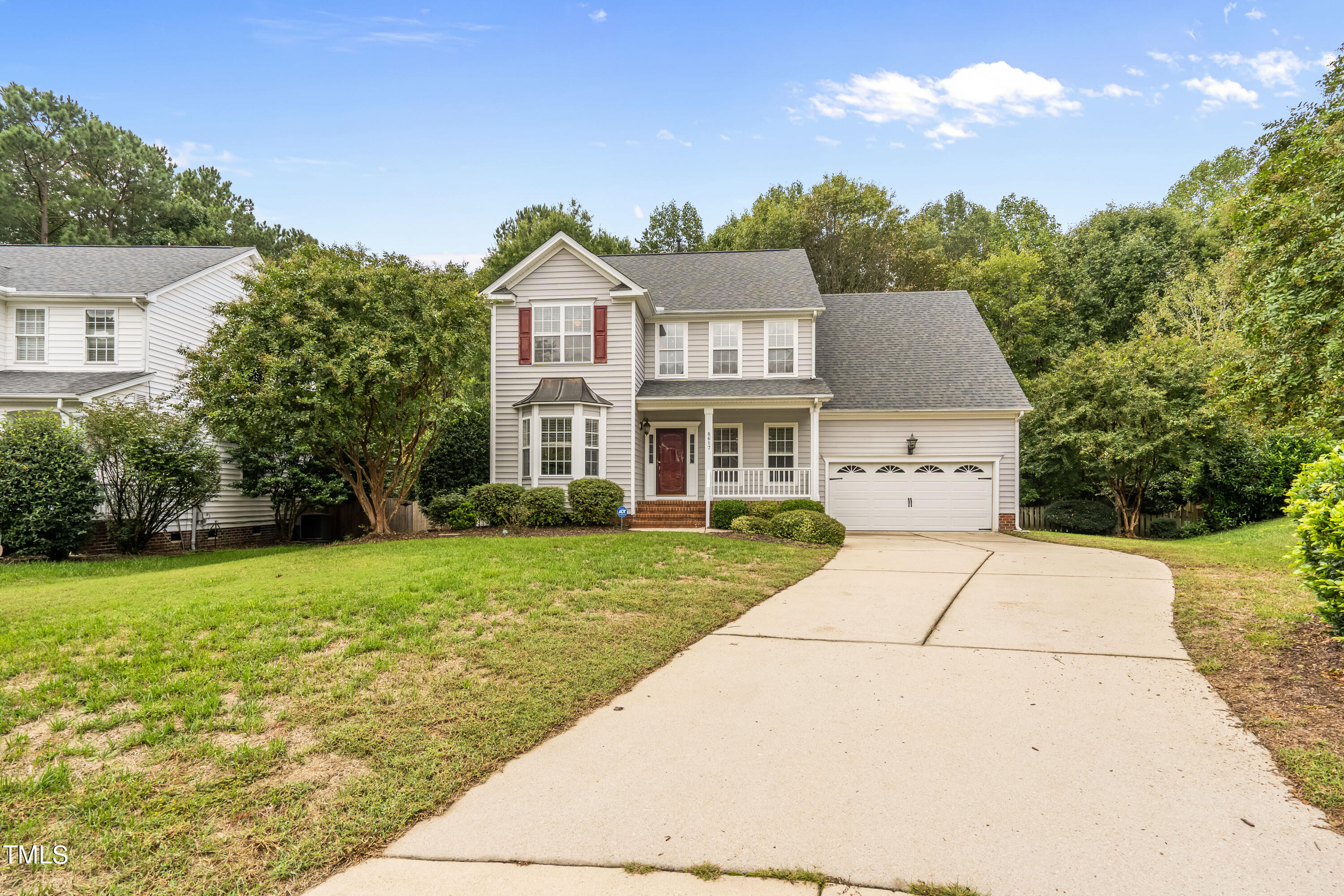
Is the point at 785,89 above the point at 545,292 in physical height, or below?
above

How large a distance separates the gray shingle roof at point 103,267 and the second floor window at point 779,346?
15021 millimetres

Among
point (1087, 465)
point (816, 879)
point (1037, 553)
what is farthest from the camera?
point (1087, 465)

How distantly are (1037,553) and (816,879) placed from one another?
36.0ft

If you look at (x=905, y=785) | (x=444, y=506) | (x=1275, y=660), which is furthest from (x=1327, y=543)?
(x=444, y=506)

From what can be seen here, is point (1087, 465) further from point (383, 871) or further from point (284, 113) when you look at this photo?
point (284, 113)

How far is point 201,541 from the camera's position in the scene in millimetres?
15180

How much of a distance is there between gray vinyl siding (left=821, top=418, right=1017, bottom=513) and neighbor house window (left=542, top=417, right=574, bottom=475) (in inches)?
266

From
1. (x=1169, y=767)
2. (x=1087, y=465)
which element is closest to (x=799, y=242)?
(x=1087, y=465)

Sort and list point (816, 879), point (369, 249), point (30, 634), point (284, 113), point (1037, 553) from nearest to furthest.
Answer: point (816, 879), point (30, 634), point (1037, 553), point (369, 249), point (284, 113)

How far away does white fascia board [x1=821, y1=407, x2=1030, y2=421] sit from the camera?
1659 centimetres

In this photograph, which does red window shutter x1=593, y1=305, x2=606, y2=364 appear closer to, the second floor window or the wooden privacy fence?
the second floor window

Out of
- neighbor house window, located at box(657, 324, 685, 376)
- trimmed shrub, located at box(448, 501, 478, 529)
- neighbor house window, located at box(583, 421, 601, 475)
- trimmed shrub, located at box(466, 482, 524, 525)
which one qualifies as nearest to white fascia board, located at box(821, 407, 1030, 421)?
neighbor house window, located at box(657, 324, 685, 376)

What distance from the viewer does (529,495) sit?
1417cm

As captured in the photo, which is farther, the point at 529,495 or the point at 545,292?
the point at 545,292
